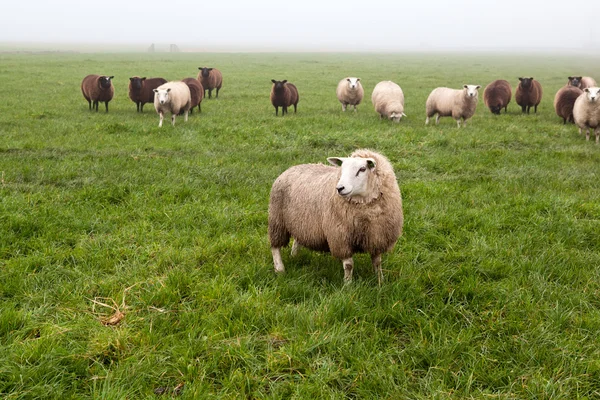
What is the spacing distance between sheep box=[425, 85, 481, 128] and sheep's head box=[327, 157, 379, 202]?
9461mm

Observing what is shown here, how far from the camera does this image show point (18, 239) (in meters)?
4.61

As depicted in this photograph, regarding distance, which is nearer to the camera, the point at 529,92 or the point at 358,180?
the point at 358,180

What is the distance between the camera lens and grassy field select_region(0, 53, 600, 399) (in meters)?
2.78

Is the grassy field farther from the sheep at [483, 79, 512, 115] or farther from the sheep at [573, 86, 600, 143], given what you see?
the sheep at [483, 79, 512, 115]

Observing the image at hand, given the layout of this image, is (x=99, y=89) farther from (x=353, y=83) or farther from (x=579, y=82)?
(x=579, y=82)

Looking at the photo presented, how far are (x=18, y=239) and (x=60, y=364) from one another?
7.82 feet

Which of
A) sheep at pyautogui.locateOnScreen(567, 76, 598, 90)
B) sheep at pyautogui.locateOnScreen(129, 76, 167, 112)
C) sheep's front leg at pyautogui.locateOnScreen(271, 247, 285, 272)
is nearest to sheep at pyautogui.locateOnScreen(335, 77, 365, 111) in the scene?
sheep at pyautogui.locateOnScreen(129, 76, 167, 112)

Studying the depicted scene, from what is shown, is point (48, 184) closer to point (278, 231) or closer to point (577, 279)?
point (278, 231)

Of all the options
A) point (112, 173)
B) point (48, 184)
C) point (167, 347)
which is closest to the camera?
point (167, 347)

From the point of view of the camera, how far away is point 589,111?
10289mm

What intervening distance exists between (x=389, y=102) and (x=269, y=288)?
10.5 m

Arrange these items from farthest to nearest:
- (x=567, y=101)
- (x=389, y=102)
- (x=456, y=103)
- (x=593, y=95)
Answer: (x=389, y=102)
(x=567, y=101)
(x=456, y=103)
(x=593, y=95)

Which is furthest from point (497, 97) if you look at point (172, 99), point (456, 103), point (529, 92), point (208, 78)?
point (208, 78)

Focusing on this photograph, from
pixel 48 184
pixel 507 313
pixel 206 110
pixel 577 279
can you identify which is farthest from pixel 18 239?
pixel 206 110
